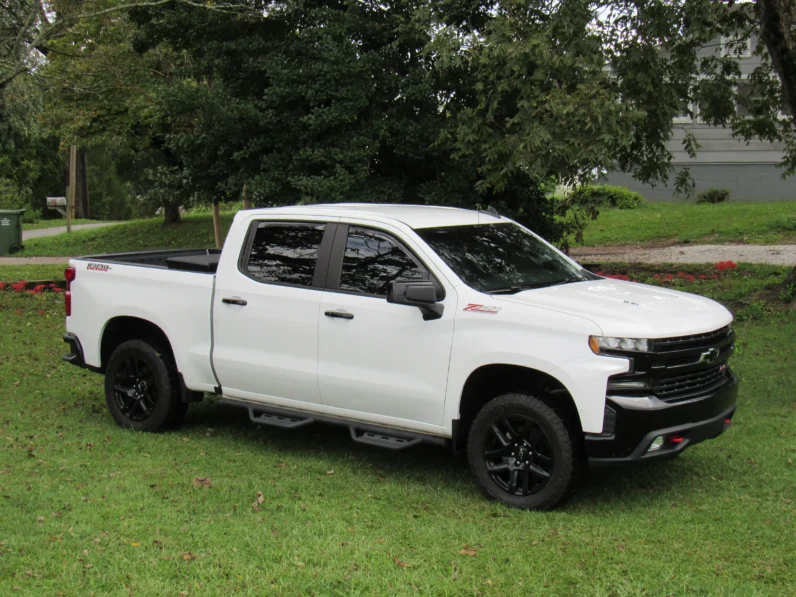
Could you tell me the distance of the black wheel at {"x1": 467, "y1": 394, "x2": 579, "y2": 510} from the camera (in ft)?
18.8

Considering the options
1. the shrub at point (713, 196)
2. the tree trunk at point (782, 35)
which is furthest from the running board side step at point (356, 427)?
the shrub at point (713, 196)

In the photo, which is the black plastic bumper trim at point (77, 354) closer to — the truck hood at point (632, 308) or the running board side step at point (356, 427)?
the running board side step at point (356, 427)

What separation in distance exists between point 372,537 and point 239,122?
31.4ft

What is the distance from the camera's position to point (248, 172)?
14.1 m

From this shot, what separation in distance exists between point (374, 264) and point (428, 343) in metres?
0.79

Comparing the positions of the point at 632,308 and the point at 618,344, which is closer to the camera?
the point at 618,344

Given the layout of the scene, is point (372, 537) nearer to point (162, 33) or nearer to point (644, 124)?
point (644, 124)

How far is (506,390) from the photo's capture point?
246 inches

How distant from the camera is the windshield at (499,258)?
644 centimetres

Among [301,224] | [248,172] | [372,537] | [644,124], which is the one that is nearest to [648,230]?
[644,124]

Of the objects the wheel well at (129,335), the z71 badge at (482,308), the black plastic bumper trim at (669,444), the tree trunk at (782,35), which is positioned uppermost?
the tree trunk at (782,35)

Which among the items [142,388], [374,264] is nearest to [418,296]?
[374,264]

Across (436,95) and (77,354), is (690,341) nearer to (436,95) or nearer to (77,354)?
(77,354)

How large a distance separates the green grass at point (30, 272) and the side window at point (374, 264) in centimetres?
1283
